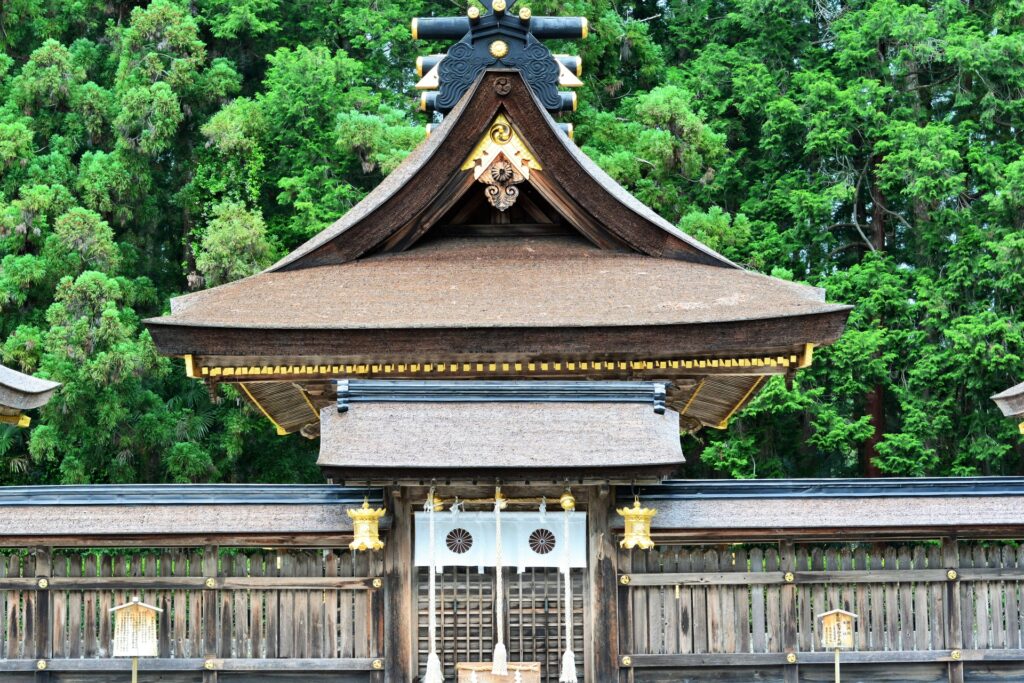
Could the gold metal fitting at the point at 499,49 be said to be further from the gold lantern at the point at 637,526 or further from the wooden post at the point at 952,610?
the wooden post at the point at 952,610

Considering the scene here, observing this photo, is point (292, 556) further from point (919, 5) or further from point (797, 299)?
point (919, 5)

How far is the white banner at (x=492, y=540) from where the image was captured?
13070 millimetres

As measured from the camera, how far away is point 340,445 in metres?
12.5

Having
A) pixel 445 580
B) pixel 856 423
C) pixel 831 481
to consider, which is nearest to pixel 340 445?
pixel 445 580

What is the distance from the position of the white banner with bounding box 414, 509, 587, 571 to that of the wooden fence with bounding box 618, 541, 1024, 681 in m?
0.59

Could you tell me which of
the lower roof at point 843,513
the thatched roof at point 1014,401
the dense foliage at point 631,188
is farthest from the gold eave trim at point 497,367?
the dense foliage at point 631,188

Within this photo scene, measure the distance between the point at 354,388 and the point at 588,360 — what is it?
6.87 ft

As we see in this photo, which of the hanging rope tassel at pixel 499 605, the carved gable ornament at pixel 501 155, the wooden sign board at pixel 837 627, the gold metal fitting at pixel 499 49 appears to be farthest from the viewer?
the gold metal fitting at pixel 499 49

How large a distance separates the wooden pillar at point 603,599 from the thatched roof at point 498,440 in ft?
2.08

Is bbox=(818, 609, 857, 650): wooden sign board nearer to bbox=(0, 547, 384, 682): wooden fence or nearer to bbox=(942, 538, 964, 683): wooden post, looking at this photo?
bbox=(942, 538, 964, 683): wooden post

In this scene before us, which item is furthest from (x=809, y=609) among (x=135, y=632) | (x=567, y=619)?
(x=135, y=632)

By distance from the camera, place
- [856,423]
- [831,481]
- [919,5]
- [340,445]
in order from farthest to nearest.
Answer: [919,5] < [856,423] < [831,481] < [340,445]

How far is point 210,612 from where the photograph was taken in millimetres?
13055

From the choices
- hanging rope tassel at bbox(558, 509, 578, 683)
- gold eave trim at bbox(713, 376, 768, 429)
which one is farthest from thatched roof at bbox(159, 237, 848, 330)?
hanging rope tassel at bbox(558, 509, 578, 683)
